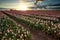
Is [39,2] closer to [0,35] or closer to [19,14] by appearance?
[19,14]

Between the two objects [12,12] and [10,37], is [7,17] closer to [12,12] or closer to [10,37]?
[12,12]

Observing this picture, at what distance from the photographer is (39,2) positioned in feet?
19.5

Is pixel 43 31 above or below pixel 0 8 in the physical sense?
below

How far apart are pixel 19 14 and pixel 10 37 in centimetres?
195

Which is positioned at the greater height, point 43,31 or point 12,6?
point 12,6

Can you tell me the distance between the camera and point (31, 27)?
5266 millimetres

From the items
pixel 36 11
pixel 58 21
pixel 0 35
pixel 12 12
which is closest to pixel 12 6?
pixel 12 12

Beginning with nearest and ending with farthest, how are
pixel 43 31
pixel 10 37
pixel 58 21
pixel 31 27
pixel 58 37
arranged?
pixel 10 37
pixel 58 37
pixel 43 31
pixel 31 27
pixel 58 21

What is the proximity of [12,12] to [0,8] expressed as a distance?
38 centimetres

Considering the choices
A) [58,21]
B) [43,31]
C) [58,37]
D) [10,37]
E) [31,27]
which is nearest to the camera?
[10,37]

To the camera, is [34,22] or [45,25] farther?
[34,22]

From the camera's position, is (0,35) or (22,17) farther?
(22,17)

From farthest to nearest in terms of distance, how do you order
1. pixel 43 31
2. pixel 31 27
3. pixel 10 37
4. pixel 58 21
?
1. pixel 58 21
2. pixel 31 27
3. pixel 43 31
4. pixel 10 37

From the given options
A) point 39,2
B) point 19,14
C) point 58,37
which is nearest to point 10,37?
point 58,37
